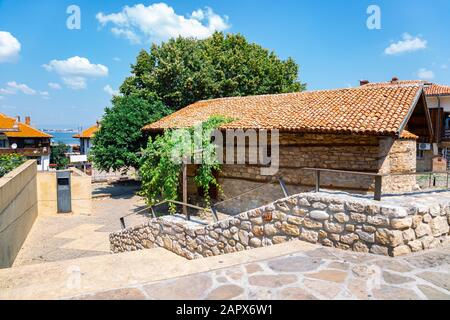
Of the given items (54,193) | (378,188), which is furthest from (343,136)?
(54,193)

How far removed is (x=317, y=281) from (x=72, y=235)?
1037 cm

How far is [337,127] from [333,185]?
179 cm

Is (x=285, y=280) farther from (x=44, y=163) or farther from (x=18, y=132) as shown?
(x=44, y=163)

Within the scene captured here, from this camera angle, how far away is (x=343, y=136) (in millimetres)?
9703

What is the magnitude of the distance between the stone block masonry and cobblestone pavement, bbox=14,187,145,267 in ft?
12.1

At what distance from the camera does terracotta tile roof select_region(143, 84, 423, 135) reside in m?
9.23

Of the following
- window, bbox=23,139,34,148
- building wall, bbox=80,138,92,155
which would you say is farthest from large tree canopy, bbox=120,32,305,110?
building wall, bbox=80,138,92,155

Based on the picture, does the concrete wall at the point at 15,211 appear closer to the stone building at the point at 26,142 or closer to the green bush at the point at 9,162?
the green bush at the point at 9,162

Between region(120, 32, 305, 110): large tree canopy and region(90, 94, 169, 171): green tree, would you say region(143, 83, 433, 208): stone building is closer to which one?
region(90, 94, 169, 171): green tree

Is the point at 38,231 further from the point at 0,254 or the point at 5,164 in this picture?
the point at 0,254

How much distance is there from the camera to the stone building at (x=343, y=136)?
9227mm

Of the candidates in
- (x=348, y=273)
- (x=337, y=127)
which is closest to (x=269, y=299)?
(x=348, y=273)

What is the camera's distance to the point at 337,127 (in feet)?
30.8

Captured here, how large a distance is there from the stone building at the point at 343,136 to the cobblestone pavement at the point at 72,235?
4346 millimetres
